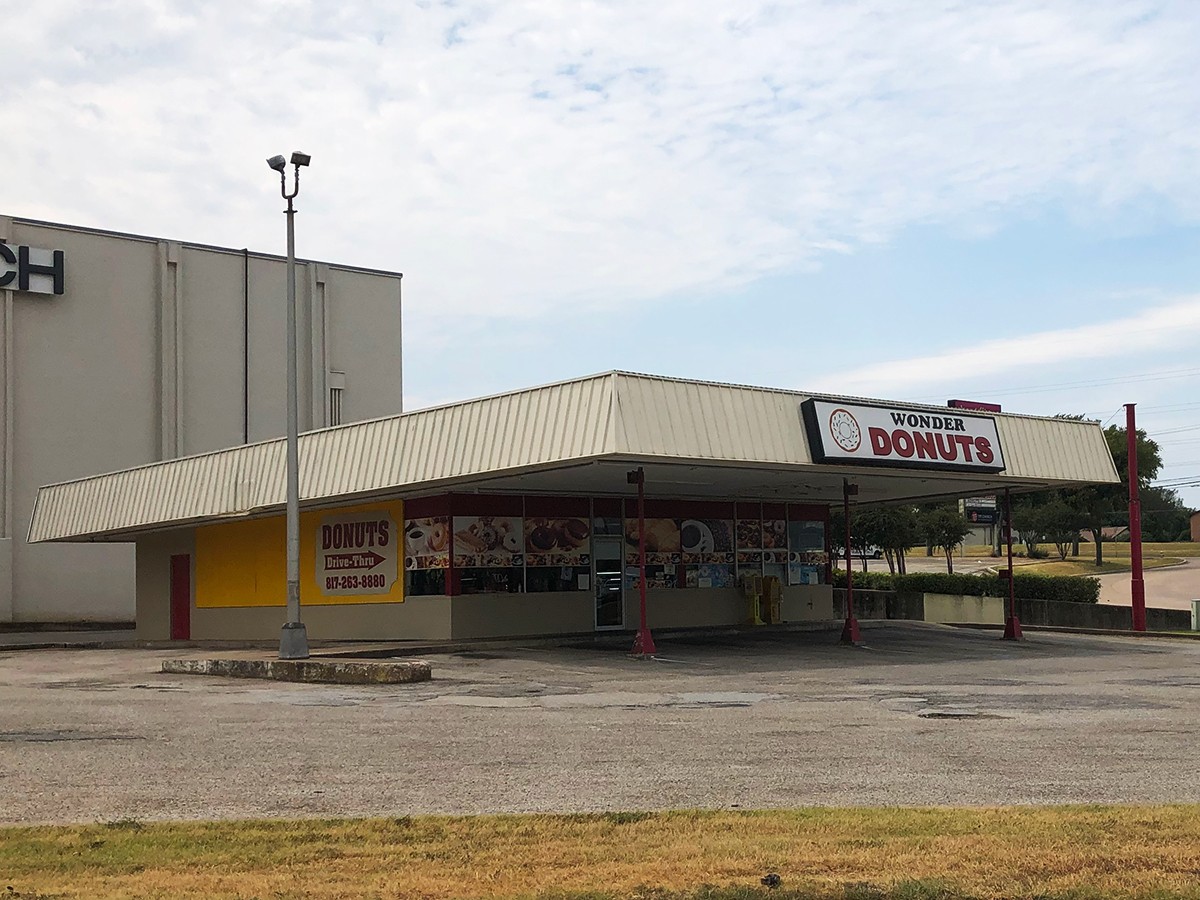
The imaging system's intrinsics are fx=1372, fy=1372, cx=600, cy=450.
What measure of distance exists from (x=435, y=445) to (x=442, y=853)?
58.7 feet

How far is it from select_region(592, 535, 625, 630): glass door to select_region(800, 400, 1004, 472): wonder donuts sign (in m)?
7.39

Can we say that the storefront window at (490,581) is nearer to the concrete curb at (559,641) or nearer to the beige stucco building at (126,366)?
the concrete curb at (559,641)

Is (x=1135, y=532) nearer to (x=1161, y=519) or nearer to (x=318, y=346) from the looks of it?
(x=318, y=346)

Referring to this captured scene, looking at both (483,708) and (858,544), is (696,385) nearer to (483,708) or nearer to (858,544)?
(483,708)

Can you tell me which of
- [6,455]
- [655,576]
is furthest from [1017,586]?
[6,455]

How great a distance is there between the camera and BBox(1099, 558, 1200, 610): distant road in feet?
180

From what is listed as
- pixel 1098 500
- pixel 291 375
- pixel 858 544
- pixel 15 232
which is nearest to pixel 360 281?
pixel 15 232

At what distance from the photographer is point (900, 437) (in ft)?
86.6

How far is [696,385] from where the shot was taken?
909 inches

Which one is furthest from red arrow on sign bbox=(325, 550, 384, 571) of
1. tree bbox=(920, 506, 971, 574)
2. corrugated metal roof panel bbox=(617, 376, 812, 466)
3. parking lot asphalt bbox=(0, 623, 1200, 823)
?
tree bbox=(920, 506, 971, 574)

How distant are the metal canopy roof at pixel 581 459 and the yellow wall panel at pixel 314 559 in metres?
1.18

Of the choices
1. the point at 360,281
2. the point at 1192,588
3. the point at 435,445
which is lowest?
the point at 1192,588

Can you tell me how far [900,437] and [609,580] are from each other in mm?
7868

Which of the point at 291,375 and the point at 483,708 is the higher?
the point at 291,375
